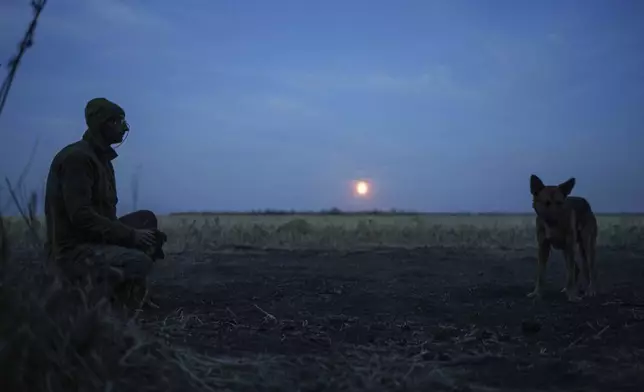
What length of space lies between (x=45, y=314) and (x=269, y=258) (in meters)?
8.14

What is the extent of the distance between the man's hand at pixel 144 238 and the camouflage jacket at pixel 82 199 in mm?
39

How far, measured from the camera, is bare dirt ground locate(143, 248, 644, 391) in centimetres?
358

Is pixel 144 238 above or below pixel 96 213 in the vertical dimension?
below

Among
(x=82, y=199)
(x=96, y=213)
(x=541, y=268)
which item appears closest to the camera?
(x=82, y=199)

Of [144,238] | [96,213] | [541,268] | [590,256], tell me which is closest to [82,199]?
[96,213]

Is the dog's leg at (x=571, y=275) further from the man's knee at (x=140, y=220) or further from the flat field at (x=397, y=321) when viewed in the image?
the man's knee at (x=140, y=220)

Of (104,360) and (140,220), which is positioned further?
(140,220)

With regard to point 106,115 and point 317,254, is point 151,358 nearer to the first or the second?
point 106,115

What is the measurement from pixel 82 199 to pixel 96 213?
0.16 meters

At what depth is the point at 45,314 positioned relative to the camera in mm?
2818

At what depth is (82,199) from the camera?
4566 millimetres

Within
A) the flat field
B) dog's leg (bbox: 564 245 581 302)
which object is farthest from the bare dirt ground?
dog's leg (bbox: 564 245 581 302)

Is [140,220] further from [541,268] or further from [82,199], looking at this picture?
[541,268]

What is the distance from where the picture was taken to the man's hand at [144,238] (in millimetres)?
4855
